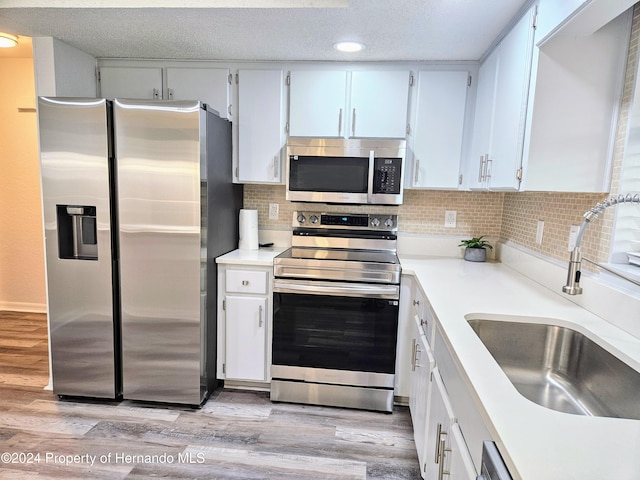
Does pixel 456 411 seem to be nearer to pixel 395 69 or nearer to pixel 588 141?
pixel 588 141

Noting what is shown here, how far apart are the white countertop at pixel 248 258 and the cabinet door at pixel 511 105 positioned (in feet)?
4.44

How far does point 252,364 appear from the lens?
2.46m

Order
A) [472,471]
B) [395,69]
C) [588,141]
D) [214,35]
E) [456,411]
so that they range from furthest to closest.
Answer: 1. [395,69]
2. [214,35]
3. [588,141]
4. [456,411]
5. [472,471]

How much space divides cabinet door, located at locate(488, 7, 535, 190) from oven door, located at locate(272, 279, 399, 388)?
87 cm

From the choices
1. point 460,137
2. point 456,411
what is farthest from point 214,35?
point 456,411

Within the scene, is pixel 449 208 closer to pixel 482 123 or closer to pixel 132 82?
pixel 482 123

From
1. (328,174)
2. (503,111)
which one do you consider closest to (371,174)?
(328,174)

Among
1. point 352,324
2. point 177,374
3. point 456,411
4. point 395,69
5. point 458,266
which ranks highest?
point 395,69

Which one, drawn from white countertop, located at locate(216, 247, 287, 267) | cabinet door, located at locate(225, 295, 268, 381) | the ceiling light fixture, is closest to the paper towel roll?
white countertop, located at locate(216, 247, 287, 267)

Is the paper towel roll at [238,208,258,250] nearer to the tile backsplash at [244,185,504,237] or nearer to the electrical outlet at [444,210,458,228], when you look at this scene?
the tile backsplash at [244,185,504,237]

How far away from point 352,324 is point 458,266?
0.74 meters

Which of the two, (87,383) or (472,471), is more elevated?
(472,471)

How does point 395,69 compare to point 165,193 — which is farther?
point 395,69

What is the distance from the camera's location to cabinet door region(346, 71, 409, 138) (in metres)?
2.45
